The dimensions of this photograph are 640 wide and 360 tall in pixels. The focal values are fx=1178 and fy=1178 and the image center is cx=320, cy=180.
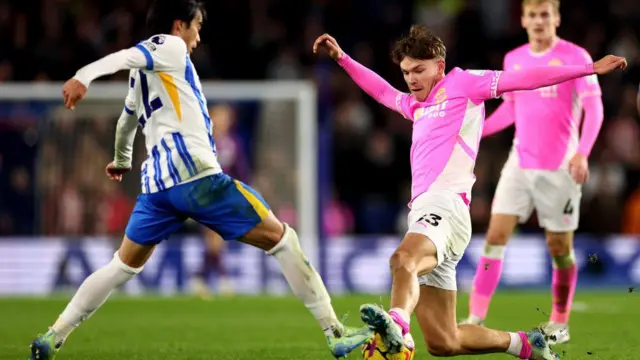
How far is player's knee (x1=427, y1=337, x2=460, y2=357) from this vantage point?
6.36m

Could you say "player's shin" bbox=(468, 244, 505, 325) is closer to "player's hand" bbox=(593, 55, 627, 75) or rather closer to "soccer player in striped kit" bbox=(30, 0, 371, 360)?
"soccer player in striped kit" bbox=(30, 0, 371, 360)

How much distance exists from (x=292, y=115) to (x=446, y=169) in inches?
412

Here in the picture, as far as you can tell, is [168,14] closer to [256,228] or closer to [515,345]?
[256,228]

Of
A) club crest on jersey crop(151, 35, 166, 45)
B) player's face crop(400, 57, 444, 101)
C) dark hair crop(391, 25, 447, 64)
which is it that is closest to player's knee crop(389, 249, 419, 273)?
player's face crop(400, 57, 444, 101)

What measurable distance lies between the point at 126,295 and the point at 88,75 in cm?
970

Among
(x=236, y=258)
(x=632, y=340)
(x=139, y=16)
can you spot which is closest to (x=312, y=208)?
(x=236, y=258)

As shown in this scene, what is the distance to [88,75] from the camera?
20.1 ft

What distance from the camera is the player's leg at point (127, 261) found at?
689cm

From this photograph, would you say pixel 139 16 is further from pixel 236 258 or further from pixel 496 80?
pixel 496 80

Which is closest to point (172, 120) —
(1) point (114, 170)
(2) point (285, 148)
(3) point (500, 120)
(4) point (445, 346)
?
(1) point (114, 170)

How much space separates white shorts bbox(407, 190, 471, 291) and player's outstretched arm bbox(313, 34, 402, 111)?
81 cm

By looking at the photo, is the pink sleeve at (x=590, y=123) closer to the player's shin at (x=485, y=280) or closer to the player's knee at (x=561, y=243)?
the player's knee at (x=561, y=243)

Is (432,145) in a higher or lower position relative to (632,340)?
higher

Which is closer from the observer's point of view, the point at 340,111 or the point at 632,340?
the point at 632,340
